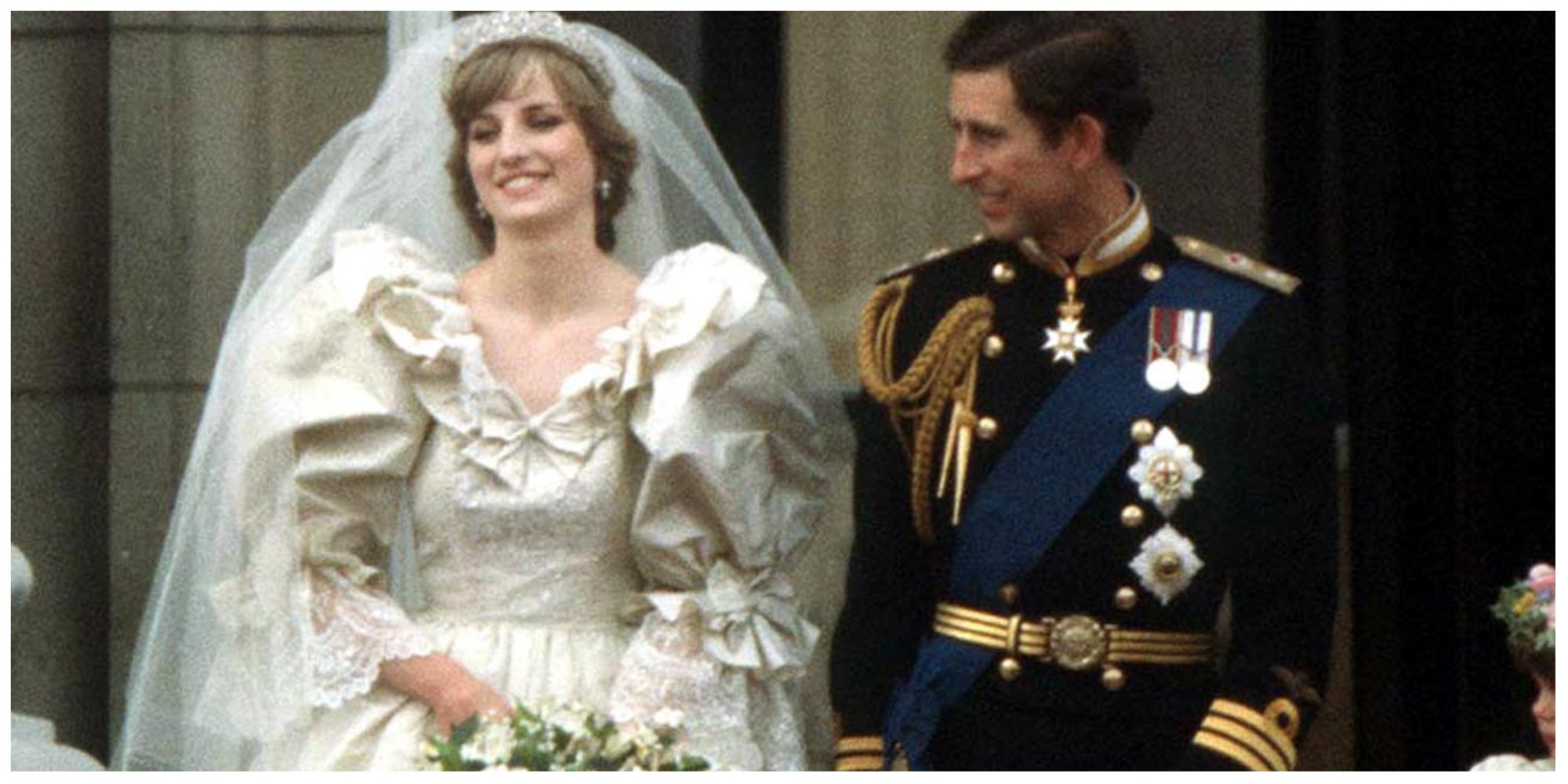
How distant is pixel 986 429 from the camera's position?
18.7ft

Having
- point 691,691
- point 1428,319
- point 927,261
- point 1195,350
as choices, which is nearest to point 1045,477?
point 1195,350

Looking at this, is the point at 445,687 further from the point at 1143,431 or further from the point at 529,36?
the point at 1143,431

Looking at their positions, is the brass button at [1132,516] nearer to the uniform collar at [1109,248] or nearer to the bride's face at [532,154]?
the uniform collar at [1109,248]

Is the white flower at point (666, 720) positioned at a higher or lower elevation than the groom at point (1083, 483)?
lower

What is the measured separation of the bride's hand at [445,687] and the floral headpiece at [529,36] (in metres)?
0.86

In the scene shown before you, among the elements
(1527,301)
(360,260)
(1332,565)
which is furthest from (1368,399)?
(360,260)

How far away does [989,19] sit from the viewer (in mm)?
5727

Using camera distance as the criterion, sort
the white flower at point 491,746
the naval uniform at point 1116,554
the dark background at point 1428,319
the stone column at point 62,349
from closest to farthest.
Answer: the white flower at point 491,746
the naval uniform at point 1116,554
the dark background at point 1428,319
the stone column at point 62,349

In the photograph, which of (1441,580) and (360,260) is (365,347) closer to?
(360,260)

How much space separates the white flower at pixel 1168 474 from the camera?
5625 millimetres

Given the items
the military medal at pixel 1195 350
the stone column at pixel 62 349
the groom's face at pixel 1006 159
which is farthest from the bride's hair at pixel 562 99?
the stone column at pixel 62 349

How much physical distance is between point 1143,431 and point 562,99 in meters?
0.96
